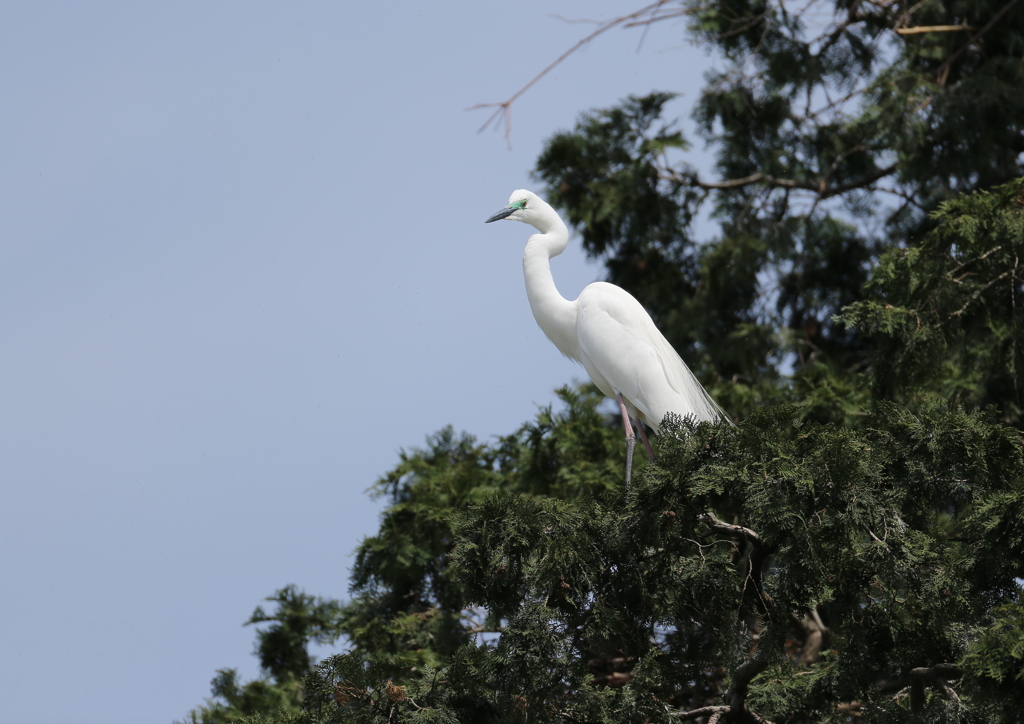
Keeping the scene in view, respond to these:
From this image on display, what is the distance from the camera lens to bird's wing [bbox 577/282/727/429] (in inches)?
203

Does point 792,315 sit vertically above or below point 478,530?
above

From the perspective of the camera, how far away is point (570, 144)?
875 centimetres

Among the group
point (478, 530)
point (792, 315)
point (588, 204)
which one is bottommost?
point (478, 530)

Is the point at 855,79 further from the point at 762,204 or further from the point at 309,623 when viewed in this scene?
the point at 309,623

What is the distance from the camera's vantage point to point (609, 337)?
525 cm

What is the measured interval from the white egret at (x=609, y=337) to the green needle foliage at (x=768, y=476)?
0.64 metres

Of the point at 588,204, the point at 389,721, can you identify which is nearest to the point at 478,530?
the point at 389,721

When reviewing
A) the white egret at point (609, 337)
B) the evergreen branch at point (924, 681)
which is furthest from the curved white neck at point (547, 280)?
the evergreen branch at point (924, 681)

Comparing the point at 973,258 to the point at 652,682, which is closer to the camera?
the point at 652,682

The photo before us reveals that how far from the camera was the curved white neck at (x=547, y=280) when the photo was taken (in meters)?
5.46

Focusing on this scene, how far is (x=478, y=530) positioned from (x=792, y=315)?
19.7ft

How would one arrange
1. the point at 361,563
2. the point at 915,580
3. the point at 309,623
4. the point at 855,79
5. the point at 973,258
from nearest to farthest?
the point at 915,580 < the point at 973,258 < the point at 361,563 < the point at 309,623 < the point at 855,79

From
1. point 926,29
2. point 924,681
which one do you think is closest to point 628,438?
point 924,681

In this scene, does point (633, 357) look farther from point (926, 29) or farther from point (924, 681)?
point (926, 29)
